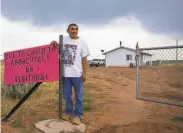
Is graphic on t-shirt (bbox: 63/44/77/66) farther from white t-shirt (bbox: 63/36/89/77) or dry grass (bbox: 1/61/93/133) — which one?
dry grass (bbox: 1/61/93/133)

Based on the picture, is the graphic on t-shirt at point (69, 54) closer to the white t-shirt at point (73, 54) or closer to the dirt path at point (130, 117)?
the white t-shirt at point (73, 54)

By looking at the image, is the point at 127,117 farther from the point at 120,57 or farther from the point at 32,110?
the point at 120,57

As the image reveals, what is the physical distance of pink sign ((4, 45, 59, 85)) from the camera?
214 inches

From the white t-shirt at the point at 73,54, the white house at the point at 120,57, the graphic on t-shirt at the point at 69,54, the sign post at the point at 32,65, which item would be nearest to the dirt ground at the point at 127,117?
the sign post at the point at 32,65

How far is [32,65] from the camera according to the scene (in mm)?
5676

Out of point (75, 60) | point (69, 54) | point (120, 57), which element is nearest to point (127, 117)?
point (75, 60)

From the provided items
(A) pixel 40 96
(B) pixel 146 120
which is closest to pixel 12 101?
(A) pixel 40 96

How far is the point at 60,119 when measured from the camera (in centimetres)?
559

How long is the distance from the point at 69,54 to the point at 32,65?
86 cm

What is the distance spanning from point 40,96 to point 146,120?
4.10m

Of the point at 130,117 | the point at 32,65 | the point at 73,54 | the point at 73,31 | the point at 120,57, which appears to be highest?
the point at 120,57

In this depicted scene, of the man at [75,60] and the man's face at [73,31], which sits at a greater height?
the man's face at [73,31]

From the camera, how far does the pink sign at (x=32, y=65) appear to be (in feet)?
17.8

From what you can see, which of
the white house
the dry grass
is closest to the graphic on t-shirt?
the dry grass
